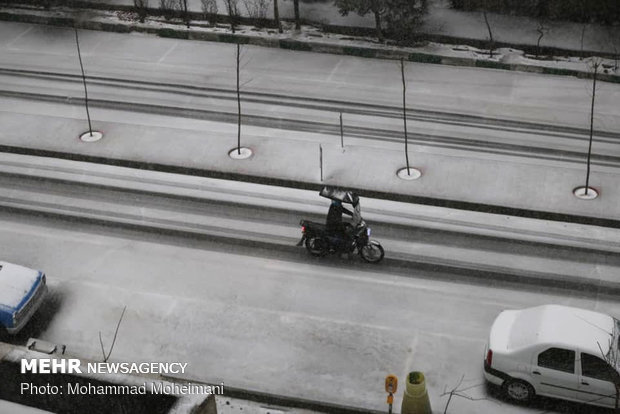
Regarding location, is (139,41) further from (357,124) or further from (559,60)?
(559,60)

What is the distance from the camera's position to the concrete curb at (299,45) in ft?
82.1

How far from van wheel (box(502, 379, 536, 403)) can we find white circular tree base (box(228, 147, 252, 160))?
985 cm

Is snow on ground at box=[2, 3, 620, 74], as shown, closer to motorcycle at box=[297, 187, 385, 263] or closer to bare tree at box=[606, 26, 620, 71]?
bare tree at box=[606, 26, 620, 71]

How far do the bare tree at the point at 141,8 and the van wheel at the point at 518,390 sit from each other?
20.0 m

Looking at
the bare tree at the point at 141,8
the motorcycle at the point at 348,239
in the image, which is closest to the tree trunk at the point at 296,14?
the bare tree at the point at 141,8

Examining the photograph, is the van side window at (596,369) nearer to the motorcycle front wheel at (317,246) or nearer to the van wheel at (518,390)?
the van wheel at (518,390)

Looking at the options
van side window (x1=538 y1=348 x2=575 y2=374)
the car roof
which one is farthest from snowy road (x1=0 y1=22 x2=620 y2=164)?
van side window (x1=538 y1=348 x2=575 y2=374)

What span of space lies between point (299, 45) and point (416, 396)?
16.3 m

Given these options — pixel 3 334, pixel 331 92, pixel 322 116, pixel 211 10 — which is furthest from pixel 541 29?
pixel 3 334

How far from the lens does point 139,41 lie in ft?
92.3

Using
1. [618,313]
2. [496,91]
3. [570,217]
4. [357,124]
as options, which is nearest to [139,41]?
[357,124]

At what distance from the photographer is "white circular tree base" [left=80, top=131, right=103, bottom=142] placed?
2256 cm

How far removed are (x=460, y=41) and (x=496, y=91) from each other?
10.2 ft

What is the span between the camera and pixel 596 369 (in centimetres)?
1334
